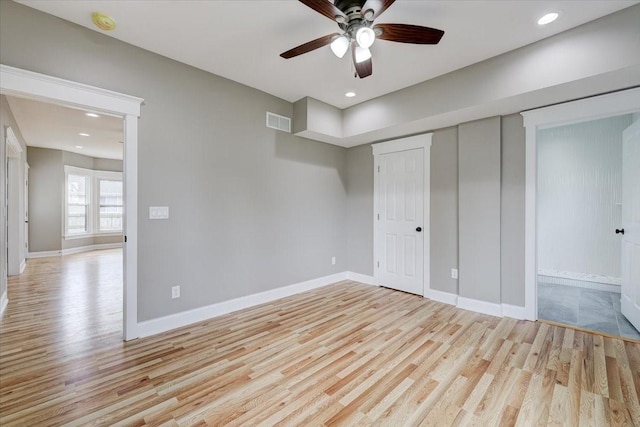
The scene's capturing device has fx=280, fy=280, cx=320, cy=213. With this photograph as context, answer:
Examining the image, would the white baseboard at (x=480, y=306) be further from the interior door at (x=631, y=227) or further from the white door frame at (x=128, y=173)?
the white door frame at (x=128, y=173)

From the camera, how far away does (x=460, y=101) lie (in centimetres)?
305

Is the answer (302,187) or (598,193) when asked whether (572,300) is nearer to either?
(598,193)

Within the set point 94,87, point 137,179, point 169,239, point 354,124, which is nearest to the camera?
point 94,87

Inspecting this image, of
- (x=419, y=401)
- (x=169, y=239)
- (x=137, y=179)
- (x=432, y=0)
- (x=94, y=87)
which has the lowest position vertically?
(x=419, y=401)

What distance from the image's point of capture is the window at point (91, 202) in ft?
25.7

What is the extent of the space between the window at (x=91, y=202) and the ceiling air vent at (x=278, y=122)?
280 inches

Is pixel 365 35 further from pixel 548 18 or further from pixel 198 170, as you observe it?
pixel 198 170

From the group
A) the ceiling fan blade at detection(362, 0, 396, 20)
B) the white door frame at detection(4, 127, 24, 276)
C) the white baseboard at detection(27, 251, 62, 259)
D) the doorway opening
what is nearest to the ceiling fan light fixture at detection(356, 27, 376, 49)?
the ceiling fan blade at detection(362, 0, 396, 20)

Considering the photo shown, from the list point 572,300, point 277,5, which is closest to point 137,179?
point 277,5

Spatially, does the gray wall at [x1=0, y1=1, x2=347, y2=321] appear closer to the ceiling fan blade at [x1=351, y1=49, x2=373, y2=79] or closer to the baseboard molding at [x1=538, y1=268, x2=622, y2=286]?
the ceiling fan blade at [x1=351, y1=49, x2=373, y2=79]

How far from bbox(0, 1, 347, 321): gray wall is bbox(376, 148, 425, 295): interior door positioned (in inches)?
45.4

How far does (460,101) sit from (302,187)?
234cm

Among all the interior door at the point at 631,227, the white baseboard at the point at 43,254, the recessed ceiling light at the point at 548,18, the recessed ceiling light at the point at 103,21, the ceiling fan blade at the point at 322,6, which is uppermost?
the recessed ceiling light at the point at 103,21

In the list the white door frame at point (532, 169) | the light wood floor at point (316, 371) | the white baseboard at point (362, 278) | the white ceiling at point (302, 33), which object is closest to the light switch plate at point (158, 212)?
the light wood floor at point (316, 371)
